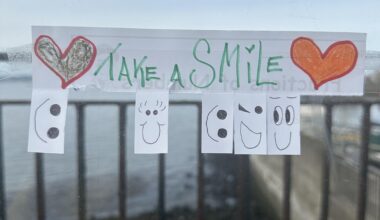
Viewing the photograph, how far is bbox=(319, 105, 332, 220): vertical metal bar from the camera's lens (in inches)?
63.4

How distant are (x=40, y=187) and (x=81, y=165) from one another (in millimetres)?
241

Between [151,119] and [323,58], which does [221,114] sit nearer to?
[151,119]

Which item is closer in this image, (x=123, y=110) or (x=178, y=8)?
(x=178, y=8)

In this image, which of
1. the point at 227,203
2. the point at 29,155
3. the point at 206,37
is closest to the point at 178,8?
the point at 206,37

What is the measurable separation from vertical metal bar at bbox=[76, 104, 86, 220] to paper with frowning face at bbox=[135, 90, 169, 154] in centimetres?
24

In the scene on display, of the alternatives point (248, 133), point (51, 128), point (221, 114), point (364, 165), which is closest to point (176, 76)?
point (221, 114)

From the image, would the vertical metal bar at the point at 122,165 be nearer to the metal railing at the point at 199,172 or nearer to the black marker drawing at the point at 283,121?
the metal railing at the point at 199,172

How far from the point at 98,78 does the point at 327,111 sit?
795 millimetres

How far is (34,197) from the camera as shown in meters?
1.77

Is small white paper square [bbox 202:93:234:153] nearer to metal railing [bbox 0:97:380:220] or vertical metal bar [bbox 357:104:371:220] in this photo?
metal railing [bbox 0:97:380:220]

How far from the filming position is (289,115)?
145cm

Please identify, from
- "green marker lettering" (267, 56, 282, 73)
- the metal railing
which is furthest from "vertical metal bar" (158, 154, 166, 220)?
"green marker lettering" (267, 56, 282, 73)

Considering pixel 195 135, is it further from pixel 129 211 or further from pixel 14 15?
pixel 14 15

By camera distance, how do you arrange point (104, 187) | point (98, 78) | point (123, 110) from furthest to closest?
1. point (104, 187)
2. point (123, 110)
3. point (98, 78)
